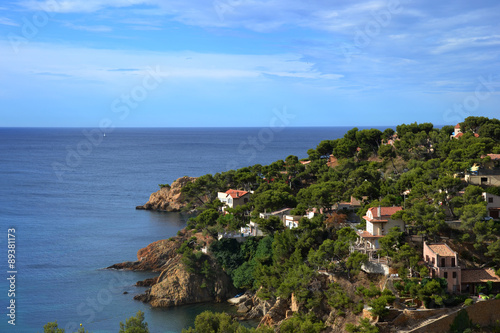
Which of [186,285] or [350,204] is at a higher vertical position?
[350,204]

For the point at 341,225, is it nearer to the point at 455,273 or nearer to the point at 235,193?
the point at 455,273

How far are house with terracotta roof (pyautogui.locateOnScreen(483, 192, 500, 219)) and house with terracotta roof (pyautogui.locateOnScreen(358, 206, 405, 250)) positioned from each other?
6294mm

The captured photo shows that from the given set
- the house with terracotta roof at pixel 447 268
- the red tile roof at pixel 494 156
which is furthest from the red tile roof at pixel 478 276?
the red tile roof at pixel 494 156

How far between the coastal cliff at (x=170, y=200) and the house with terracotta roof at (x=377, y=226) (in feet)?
129

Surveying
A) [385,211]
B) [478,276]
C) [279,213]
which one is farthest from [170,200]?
[478,276]

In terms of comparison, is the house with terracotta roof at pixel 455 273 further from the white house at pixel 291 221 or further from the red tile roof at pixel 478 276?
the white house at pixel 291 221

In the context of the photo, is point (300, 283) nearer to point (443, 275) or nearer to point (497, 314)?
point (443, 275)

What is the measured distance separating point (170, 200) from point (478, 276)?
1922 inches

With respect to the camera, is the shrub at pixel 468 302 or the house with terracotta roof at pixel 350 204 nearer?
the shrub at pixel 468 302

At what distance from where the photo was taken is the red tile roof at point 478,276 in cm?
2962

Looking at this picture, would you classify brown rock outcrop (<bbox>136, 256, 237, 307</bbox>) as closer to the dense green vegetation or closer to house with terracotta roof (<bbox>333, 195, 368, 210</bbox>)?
the dense green vegetation

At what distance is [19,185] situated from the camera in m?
88.1

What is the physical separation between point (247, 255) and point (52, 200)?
44.9 metres

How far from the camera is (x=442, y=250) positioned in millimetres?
30391
